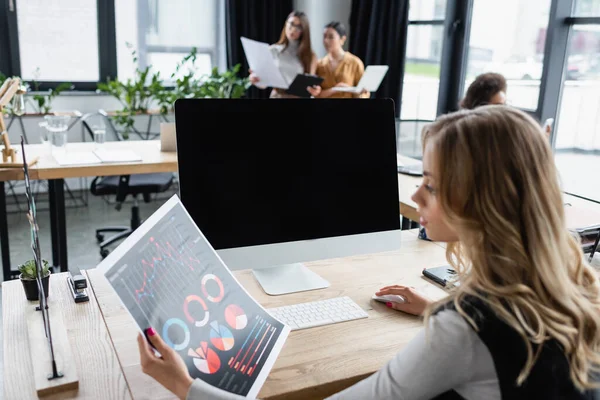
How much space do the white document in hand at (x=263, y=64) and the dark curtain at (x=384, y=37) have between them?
1.50m

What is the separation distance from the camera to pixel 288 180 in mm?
1281

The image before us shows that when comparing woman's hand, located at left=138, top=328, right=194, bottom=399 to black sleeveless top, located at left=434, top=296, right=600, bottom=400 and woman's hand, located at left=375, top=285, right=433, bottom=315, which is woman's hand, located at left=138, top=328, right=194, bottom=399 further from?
woman's hand, located at left=375, top=285, right=433, bottom=315

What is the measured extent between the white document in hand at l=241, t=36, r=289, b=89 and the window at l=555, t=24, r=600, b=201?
6.47 feet

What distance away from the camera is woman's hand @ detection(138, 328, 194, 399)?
821 mm

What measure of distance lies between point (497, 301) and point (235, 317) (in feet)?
1.48

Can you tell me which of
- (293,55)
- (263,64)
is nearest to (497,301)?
(263,64)

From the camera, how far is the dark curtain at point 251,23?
495cm

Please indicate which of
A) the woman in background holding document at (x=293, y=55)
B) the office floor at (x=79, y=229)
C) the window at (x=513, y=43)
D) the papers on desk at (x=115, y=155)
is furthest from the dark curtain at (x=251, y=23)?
the papers on desk at (x=115, y=155)

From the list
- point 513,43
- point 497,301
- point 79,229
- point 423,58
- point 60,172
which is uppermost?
point 513,43

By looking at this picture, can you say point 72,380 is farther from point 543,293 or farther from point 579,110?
point 579,110

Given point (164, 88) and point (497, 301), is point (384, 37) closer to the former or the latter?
point (164, 88)

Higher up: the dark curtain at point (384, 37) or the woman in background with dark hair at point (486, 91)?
the dark curtain at point (384, 37)

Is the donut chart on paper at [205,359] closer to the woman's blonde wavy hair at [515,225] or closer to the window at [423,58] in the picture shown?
the woman's blonde wavy hair at [515,225]

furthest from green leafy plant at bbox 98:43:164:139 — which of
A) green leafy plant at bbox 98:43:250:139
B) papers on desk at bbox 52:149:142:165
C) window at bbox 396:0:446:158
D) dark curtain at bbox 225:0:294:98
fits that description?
window at bbox 396:0:446:158
